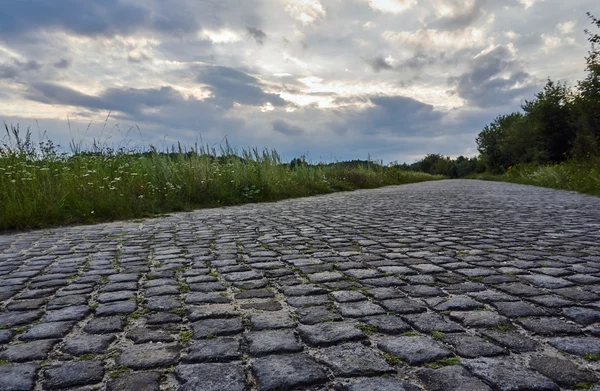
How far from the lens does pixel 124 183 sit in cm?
870

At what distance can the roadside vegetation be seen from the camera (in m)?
16.6

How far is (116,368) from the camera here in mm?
1680

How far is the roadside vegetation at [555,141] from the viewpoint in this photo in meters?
16.6

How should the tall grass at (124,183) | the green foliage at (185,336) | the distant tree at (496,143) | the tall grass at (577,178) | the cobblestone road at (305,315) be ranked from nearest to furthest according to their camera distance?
the cobblestone road at (305,315) < the green foliage at (185,336) < the tall grass at (124,183) < the tall grass at (577,178) < the distant tree at (496,143)

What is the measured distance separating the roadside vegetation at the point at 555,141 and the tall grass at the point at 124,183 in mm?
8886

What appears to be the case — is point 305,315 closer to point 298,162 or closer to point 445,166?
point 298,162

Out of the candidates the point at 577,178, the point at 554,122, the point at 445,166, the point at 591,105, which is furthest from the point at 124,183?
the point at 445,166

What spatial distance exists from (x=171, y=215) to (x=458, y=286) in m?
5.94

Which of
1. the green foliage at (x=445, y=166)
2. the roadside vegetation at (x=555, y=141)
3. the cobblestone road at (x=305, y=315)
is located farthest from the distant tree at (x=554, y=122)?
the green foliage at (x=445, y=166)

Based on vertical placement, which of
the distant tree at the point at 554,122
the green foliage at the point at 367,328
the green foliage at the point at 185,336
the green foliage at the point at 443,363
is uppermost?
the distant tree at the point at 554,122

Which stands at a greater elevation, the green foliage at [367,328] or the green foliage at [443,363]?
the green foliage at [367,328]

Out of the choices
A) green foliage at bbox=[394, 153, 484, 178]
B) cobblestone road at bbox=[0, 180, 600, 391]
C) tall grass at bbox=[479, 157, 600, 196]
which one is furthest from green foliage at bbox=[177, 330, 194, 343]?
green foliage at bbox=[394, 153, 484, 178]

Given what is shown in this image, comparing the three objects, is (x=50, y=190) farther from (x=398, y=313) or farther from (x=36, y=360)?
(x=398, y=313)

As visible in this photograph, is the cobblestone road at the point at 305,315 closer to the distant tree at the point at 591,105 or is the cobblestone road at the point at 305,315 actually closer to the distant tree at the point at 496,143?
the distant tree at the point at 591,105
